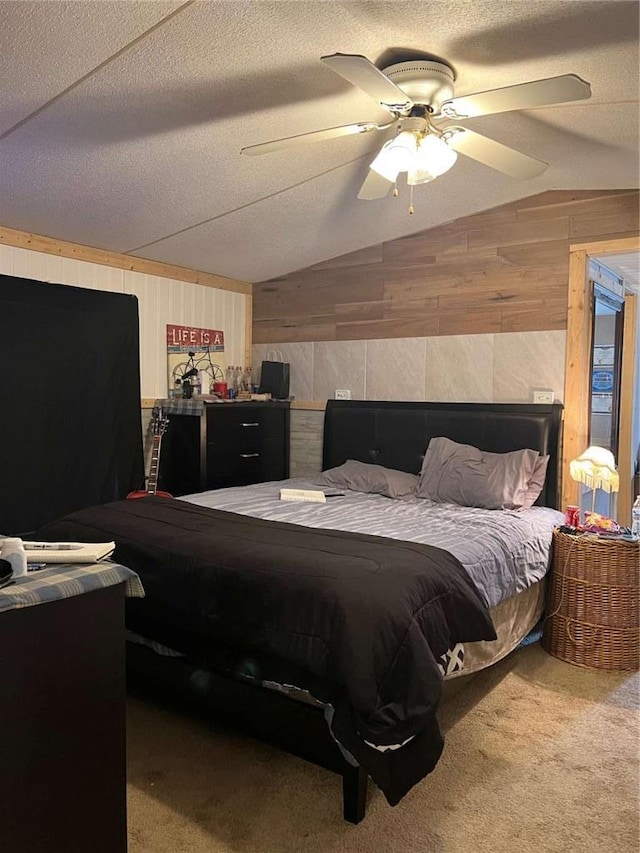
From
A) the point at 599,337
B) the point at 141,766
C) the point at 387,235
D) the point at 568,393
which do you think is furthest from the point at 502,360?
the point at 141,766

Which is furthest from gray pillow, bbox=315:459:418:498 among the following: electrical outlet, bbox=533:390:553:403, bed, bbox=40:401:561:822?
electrical outlet, bbox=533:390:553:403

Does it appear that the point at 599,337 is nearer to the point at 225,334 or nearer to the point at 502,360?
the point at 502,360

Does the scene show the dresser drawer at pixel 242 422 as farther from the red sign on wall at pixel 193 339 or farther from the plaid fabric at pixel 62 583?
the plaid fabric at pixel 62 583

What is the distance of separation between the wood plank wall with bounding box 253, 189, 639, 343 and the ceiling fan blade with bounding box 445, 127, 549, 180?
1.46m

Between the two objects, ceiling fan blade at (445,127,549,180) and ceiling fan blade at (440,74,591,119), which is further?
ceiling fan blade at (445,127,549,180)

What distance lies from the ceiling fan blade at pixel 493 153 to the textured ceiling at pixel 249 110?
25 cm

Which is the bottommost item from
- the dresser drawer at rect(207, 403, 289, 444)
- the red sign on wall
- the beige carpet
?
the beige carpet

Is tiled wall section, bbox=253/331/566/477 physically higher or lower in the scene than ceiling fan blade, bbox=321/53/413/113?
lower

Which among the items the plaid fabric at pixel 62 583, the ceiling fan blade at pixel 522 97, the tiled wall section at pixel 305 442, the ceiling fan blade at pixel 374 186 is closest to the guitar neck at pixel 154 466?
the tiled wall section at pixel 305 442

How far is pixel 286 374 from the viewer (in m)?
5.20

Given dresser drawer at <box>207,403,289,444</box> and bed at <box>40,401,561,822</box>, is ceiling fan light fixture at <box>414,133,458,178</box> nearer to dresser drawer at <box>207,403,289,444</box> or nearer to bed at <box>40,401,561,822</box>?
bed at <box>40,401,561,822</box>

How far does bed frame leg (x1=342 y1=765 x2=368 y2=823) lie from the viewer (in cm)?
197

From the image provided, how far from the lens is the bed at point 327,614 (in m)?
1.87

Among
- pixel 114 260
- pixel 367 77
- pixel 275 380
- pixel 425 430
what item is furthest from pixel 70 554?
pixel 275 380
